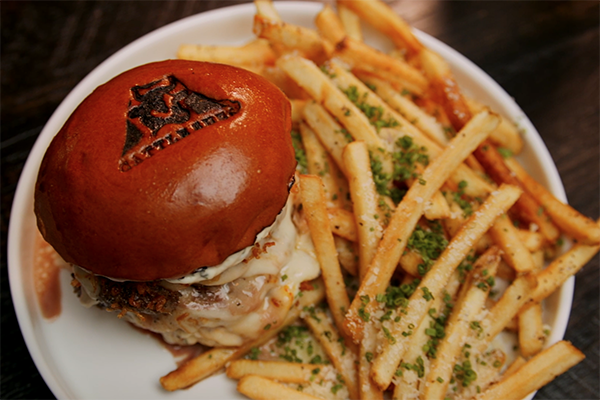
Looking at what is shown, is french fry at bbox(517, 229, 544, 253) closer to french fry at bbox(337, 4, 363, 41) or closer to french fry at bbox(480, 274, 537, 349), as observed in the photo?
french fry at bbox(480, 274, 537, 349)

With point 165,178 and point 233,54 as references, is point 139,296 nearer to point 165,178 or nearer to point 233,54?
point 165,178

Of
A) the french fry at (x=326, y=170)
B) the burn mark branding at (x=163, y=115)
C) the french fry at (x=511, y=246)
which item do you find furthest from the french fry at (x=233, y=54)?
the french fry at (x=511, y=246)

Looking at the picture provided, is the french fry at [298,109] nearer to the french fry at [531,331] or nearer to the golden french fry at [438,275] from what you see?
the golden french fry at [438,275]

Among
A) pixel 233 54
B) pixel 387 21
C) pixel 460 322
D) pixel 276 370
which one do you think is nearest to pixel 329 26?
pixel 387 21

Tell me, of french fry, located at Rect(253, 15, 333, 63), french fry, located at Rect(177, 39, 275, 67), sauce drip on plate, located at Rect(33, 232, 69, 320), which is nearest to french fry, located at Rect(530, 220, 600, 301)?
french fry, located at Rect(253, 15, 333, 63)

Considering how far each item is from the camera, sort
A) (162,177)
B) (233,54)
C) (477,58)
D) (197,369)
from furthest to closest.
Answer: (477,58), (233,54), (197,369), (162,177)

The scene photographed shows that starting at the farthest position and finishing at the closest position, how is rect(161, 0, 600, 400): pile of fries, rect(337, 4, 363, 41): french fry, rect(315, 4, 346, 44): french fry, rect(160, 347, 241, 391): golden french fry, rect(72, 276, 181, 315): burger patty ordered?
rect(337, 4, 363, 41): french fry, rect(315, 4, 346, 44): french fry, rect(160, 347, 241, 391): golden french fry, rect(161, 0, 600, 400): pile of fries, rect(72, 276, 181, 315): burger patty

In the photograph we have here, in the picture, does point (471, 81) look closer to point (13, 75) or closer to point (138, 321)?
point (138, 321)
